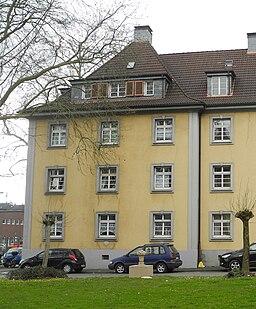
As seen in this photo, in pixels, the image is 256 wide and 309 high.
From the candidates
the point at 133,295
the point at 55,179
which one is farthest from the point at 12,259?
the point at 133,295

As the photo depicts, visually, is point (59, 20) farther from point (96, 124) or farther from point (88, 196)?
point (88, 196)

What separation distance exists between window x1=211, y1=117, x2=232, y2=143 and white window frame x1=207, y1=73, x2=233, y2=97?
1809 millimetres

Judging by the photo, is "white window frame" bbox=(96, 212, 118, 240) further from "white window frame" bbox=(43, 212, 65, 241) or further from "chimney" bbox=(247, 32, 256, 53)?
"chimney" bbox=(247, 32, 256, 53)

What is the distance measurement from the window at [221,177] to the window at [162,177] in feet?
8.06

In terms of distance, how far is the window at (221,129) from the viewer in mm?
37156

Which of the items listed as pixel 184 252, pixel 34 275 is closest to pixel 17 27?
pixel 34 275

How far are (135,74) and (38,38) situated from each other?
13.1m

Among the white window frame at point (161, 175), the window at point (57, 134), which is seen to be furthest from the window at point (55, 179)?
the white window frame at point (161, 175)

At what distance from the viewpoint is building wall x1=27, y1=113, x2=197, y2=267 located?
1452 inches

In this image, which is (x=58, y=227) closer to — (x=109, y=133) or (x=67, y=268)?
(x=67, y=268)

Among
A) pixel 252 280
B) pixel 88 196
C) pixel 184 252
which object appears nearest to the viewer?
pixel 252 280

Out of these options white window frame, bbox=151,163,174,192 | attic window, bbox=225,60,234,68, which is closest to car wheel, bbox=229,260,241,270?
white window frame, bbox=151,163,174,192

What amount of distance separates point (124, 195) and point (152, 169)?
2.26 m

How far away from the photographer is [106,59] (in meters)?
27.3
